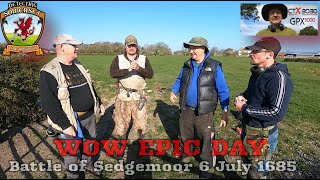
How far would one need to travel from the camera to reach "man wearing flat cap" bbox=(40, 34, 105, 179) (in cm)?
360

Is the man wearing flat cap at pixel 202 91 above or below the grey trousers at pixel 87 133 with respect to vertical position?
above

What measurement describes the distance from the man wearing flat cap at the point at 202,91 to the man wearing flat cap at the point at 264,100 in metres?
0.69

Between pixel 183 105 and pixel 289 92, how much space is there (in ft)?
6.23

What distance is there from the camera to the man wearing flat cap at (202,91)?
4.36m

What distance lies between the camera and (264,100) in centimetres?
356

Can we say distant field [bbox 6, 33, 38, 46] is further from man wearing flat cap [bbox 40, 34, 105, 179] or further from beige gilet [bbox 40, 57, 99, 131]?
beige gilet [bbox 40, 57, 99, 131]

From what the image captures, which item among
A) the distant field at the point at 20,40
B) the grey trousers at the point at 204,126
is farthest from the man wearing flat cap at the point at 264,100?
the distant field at the point at 20,40

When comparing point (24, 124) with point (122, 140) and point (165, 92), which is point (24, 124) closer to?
point (122, 140)

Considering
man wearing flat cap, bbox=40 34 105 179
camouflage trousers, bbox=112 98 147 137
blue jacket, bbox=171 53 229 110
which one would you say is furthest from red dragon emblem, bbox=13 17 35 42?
blue jacket, bbox=171 53 229 110

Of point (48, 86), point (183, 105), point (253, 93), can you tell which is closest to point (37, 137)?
point (48, 86)

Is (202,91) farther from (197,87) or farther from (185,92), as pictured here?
(185,92)

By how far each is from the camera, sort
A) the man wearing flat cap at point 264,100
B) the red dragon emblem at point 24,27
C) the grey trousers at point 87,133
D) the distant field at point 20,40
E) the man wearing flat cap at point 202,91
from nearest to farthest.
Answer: the man wearing flat cap at point 264,100, the grey trousers at point 87,133, the man wearing flat cap at point 202,91, the red dragon emblem at point 24,27, the distant field at point 20,40

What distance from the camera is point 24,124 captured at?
8.23 metres

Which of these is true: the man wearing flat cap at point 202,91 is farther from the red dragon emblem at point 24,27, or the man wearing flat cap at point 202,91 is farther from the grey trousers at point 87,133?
the red dragon emblem at point 24,27
